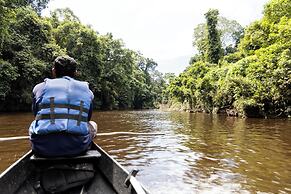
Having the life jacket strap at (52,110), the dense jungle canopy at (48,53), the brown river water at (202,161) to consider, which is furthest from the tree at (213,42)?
the life jacket strap at (52,110)

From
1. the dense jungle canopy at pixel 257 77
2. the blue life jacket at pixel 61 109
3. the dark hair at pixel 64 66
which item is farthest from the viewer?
the dense jungle canopy at pixel 257 77

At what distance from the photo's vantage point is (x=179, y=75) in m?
42.4

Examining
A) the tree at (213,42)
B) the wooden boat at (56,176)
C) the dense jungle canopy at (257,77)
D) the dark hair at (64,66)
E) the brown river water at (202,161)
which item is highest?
the tree at (213,42)

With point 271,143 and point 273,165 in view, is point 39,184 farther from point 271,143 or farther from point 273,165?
point 271,143

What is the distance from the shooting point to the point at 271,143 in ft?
28.8

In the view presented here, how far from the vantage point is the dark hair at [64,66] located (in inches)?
123

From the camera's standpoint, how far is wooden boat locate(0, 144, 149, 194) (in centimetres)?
296

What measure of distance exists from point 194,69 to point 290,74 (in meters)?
19.9

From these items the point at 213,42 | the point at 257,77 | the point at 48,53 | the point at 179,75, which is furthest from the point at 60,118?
the point at 213,42

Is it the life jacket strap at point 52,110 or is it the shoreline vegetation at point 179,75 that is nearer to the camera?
the life jacket strap at point 52,110

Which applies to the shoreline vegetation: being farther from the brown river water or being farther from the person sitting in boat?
the person sitting in boat

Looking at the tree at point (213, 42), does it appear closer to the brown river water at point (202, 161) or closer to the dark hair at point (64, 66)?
the brown river water at point (202, 161)

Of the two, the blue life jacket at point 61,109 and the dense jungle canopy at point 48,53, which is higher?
the dense jungle canopy at point 48,53

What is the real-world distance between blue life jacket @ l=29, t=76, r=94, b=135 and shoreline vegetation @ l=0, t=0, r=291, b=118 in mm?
11585
